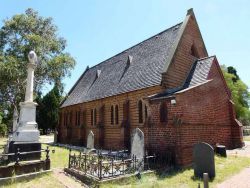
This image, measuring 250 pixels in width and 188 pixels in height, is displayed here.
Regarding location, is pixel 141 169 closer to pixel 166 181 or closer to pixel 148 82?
pixel 166 181

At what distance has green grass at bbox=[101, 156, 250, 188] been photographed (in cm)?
1080

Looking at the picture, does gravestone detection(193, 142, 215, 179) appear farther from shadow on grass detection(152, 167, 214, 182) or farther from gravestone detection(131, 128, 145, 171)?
gravestone detection(131, 128, 145, 171)

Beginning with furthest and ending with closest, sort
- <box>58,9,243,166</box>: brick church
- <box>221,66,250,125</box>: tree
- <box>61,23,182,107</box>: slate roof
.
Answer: <box>221,66,250,125</box>: tree < <box>61,23,182,107</box>: slate roof < <box>58,9,243,166</box>: brick church

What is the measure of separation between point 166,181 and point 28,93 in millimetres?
9775

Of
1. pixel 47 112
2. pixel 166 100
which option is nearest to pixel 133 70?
pixel 166 100

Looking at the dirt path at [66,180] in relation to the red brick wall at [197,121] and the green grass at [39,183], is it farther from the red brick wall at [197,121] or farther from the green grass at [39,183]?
the red brick wall at [197,121]

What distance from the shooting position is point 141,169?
12414mm

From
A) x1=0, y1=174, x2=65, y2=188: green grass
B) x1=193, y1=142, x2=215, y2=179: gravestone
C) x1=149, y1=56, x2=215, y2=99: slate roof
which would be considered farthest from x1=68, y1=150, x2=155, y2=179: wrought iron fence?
x1=149, y1=56, x2=215, y2=99: slate roof

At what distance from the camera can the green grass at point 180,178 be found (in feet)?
35.4

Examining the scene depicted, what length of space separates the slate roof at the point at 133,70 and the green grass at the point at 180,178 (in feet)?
23.8

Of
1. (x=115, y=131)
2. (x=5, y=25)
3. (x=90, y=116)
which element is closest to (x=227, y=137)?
(x=115, y=131)

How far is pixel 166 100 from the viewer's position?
594 inches

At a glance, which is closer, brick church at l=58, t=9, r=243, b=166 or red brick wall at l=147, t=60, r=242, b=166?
red brick wall at l=147, t=60, r=242, b=166

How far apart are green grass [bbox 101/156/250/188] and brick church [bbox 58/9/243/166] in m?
1.70
